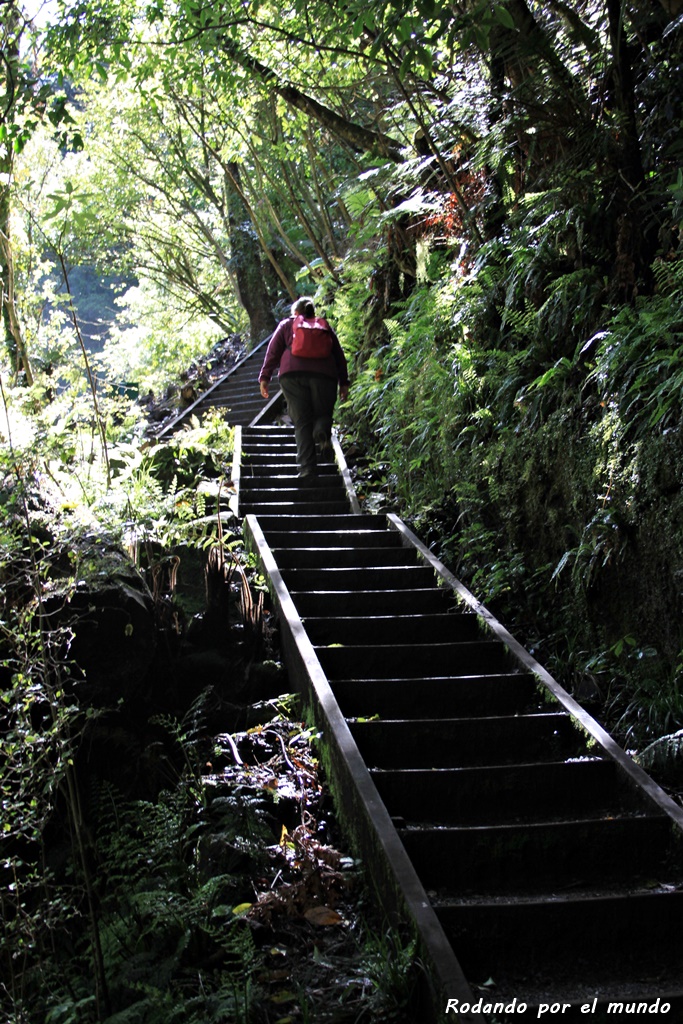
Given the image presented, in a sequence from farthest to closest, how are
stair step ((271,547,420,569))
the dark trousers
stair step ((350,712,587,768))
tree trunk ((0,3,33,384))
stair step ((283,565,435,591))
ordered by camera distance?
the dark trousers → stair step ((271,547,420,569)) → stair step ((283,565,435,591)) → tree trunk ((0,3,33,384)) → stair step ((350,712,587,768))

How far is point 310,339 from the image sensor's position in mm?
9586

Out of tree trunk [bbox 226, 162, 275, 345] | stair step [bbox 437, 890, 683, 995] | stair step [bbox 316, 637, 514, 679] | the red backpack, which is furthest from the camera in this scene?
tree trunk [bbox 226, 162, 275, 345]

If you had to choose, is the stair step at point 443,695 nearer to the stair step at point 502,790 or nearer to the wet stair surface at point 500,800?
the wet stair surface at point 500,800

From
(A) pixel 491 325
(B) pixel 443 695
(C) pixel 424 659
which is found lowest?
(B) pixel 443 695

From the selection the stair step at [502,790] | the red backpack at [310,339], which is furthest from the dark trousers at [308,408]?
the stair step at [502,790]

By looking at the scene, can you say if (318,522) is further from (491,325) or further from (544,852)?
(544,852)

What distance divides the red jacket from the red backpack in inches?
2.6

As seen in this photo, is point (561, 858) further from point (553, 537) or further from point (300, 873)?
point (553, 537)

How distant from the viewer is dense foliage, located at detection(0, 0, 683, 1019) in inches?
208

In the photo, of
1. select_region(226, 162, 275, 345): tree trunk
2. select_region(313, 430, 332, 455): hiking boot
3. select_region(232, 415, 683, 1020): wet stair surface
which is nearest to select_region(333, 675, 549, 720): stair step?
select_region(232, 415, 683, 1020): wet stair surface

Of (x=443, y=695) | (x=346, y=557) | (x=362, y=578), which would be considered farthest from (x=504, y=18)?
(x=346, y=557)

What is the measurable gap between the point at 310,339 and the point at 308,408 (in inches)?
30.6

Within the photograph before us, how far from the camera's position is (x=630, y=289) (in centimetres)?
677

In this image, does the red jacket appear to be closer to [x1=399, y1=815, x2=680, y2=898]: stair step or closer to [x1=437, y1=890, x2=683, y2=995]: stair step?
[x1=399, y1=815, x2=680, y2=898]: stair step
